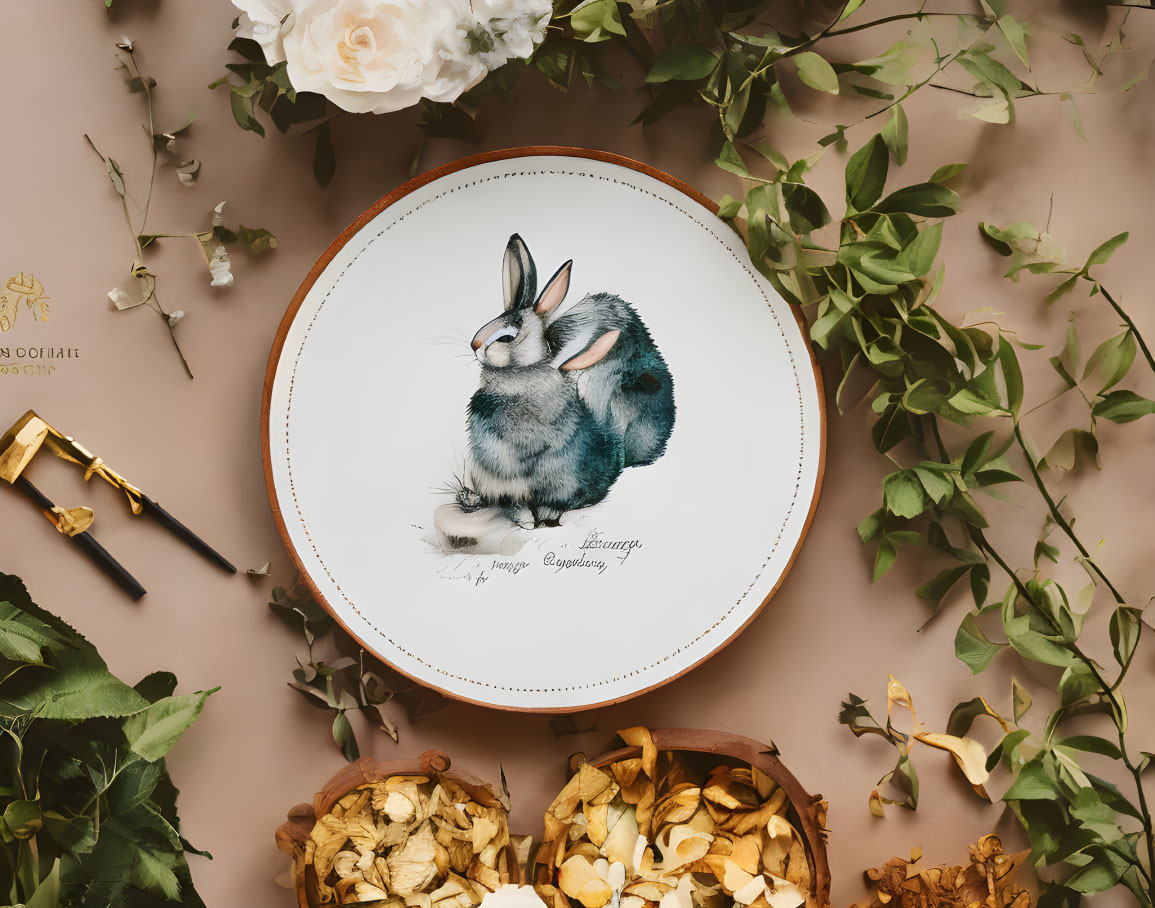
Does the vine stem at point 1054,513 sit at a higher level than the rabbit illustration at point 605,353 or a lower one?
lower

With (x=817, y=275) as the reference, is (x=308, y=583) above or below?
below

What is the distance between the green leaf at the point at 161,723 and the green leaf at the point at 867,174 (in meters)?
0.78

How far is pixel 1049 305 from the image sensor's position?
83 cm

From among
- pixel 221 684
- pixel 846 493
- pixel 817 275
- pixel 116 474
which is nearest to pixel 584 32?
pixel 817 275

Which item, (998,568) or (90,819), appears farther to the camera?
(998,568)

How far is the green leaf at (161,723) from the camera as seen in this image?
0.70m

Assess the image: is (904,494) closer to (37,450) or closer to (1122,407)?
(1122,407)

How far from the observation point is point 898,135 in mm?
762

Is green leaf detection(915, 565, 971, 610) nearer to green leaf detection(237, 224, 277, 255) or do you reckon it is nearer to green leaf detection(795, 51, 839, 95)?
green leaf detection(795, 51, 839, 95)

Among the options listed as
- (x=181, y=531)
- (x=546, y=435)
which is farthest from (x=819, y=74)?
(x=181, y=531)

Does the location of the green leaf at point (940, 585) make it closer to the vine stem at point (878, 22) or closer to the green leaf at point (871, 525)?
the green leaf at point (871, 525)

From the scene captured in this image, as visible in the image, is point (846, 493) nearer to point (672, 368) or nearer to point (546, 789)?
point (672, 368)

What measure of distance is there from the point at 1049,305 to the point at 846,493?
0.30 m

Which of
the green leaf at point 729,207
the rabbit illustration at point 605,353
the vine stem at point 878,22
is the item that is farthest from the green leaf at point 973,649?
the vine stem at point 878,22
